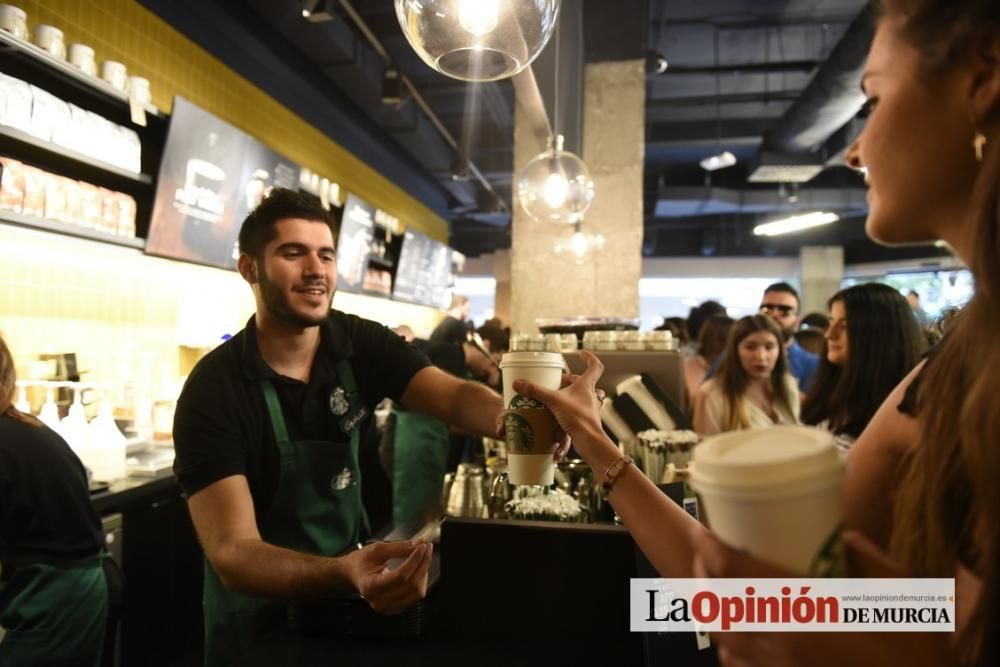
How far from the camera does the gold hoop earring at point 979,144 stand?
580 mm

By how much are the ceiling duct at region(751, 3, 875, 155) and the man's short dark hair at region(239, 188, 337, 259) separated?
420 centimetres

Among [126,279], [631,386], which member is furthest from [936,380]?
[126,279]

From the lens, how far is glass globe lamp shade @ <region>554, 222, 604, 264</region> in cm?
489

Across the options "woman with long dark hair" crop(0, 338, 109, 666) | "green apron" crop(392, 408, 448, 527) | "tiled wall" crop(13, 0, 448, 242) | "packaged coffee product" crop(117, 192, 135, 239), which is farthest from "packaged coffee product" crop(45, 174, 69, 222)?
"green apron" crop(392, 408, 448, 527)

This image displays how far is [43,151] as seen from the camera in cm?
287

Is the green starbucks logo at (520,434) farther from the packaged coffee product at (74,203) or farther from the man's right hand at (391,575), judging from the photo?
the packaged coffee product at (74,203)

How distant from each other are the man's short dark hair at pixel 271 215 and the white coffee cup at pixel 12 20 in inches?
68.7

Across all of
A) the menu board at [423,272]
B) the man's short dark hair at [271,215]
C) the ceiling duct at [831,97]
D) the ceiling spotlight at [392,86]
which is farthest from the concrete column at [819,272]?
the man's short dark hair at [271,215]

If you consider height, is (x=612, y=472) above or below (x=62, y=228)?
below

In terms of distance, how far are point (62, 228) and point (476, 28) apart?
2.54 metres

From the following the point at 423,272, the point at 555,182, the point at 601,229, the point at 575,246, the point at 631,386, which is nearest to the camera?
the point at 631,386

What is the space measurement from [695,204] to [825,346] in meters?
9.06

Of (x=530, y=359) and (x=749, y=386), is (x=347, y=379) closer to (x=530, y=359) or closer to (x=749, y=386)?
(x=530, y=359)

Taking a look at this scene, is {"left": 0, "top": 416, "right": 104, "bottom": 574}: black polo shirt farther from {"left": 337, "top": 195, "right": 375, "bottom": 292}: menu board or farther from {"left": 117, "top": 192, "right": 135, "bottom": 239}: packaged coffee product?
{"left": 337, "top": 195, "right": 375, "bottom": 292}: menu board
